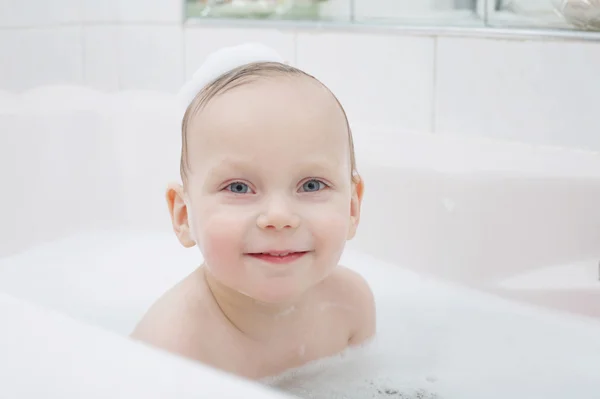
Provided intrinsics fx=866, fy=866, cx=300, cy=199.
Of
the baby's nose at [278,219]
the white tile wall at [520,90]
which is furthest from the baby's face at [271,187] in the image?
the white tile wall at [520,90]

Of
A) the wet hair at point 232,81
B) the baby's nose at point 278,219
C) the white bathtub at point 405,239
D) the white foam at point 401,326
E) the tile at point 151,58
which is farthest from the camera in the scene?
the tile at point 151,58

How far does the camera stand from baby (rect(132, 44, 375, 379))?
96cm

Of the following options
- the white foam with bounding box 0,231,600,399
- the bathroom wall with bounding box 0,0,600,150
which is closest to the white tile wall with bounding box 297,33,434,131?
the bathroom wall with bounding box 0,0,600,150

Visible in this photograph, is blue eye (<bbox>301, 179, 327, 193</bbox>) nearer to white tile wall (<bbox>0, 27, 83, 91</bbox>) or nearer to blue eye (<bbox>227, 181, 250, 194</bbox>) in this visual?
blue eye (<bbox>227, 181, 250, 194</bbox>)

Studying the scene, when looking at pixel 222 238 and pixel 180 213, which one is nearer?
pixel 222 238

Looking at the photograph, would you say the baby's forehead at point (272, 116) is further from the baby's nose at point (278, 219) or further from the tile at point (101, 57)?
the tile at point (101, 57)

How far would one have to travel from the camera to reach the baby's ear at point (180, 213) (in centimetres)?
111

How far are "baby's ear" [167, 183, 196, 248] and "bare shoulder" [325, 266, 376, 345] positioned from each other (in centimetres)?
22

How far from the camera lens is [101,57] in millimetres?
2160

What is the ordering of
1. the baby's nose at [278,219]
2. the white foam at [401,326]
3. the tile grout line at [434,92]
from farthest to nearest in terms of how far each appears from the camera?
the tile grout line at [434,92]
the white foam at [401,326]
the baby's nose at [278,219]

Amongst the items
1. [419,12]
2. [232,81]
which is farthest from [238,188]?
[419,12]

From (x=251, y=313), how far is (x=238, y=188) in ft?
0.66

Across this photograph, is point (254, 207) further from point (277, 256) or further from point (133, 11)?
point (133, 11)

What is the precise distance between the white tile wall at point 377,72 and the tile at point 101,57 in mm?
576
